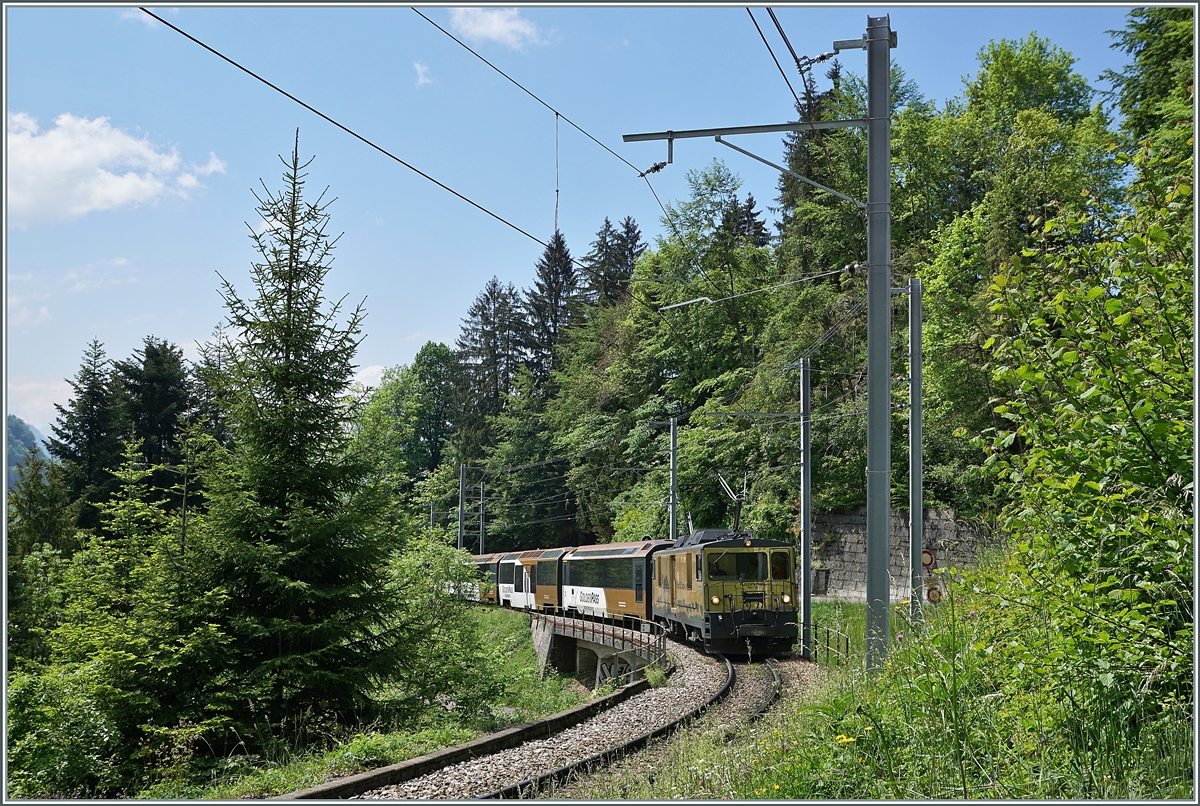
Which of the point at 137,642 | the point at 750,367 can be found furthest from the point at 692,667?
the point at 750,367

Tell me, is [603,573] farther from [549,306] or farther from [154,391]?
[549,306]

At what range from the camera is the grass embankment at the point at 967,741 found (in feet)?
14.8

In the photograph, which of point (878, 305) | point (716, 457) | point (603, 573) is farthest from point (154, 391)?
point (878, 305)

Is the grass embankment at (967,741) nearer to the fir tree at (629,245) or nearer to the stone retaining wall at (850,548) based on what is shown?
the stone retaining wall at (850,548)

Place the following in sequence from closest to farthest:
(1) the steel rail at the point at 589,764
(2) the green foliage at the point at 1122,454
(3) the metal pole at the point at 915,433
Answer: (2) the green foliage at the point at 1122,454
(1) the steel rail at the point at 589,764
(3) the metal pole at the point at 915,433

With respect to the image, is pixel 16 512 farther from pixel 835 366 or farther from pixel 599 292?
pixel 599 292

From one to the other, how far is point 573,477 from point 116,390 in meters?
26.0

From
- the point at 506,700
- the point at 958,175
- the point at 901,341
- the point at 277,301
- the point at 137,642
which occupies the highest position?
the point at 958,175

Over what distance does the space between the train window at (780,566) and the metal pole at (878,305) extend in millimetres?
10951

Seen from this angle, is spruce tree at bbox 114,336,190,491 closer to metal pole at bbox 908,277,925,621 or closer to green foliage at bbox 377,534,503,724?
green foliage at bbox 377,534,503,724

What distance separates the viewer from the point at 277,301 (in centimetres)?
1198

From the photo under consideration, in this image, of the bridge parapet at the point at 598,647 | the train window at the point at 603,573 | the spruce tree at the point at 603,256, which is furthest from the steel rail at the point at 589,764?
the spruce tree at the point at 603,256

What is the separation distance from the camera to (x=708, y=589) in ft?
61.3

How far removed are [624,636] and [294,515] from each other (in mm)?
13227
